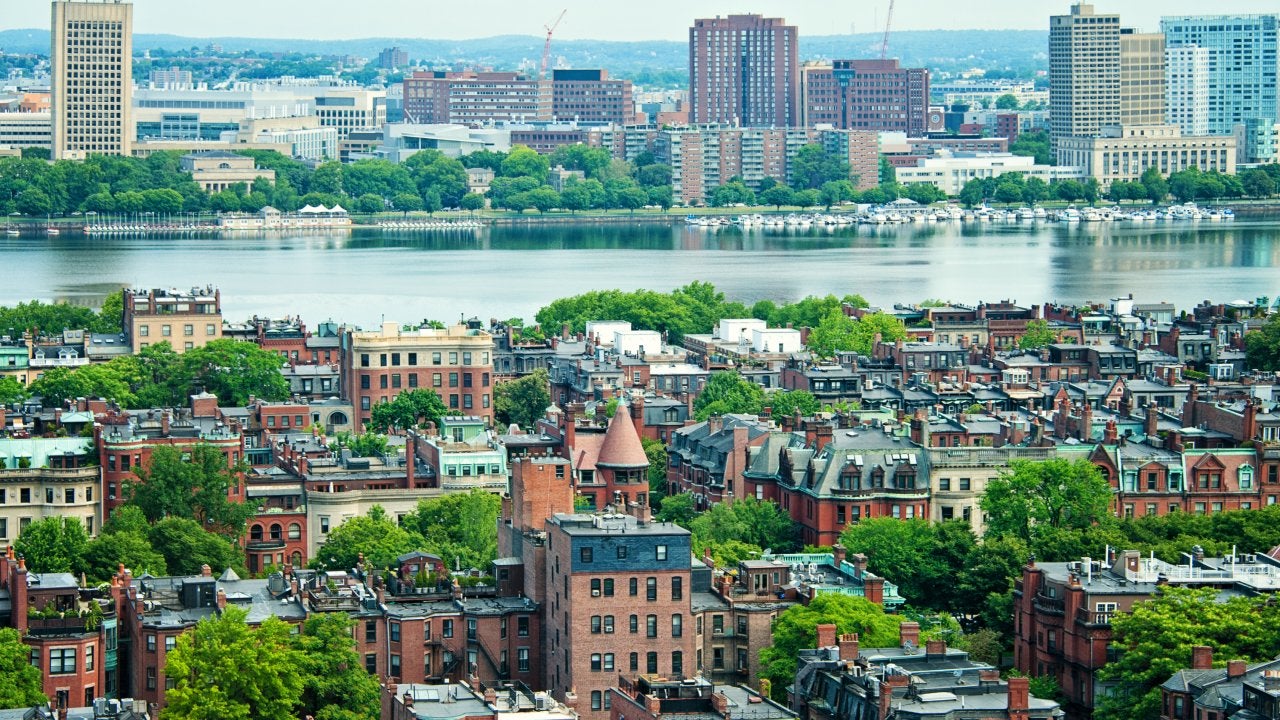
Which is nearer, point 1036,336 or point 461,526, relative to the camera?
point 461,526

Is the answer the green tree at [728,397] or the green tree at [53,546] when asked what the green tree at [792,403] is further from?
the green tree at [53,546]

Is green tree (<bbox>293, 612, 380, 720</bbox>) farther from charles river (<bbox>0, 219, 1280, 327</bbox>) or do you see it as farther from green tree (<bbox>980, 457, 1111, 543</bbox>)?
charles river (<bbox>0, 219, 1280, 327</bbox>)

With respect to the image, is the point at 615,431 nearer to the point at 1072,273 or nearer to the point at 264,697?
the point at 264,697

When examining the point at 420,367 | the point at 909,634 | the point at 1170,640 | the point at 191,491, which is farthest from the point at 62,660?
the point at 420,367

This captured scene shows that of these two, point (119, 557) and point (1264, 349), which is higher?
point (1264, 349)

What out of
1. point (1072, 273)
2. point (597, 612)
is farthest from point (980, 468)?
Result: point (1072, 273)

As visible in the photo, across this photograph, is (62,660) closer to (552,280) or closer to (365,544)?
(365,544)
